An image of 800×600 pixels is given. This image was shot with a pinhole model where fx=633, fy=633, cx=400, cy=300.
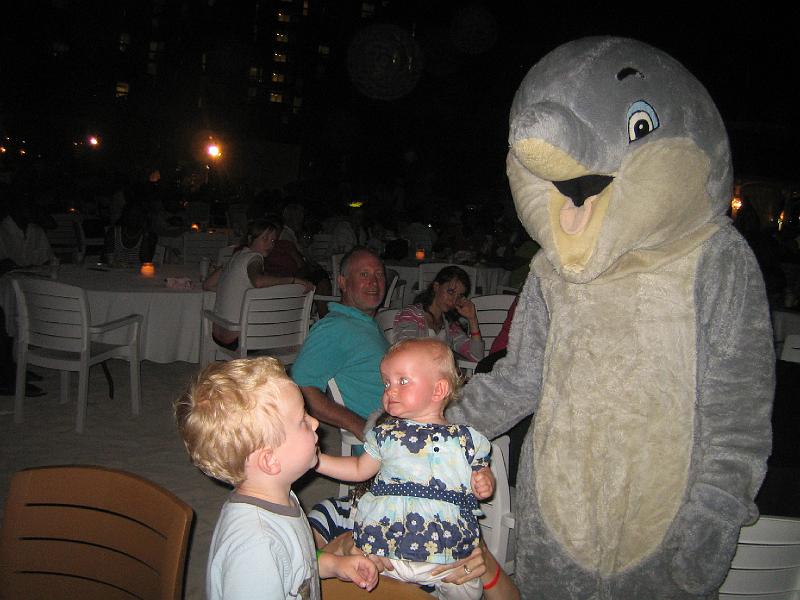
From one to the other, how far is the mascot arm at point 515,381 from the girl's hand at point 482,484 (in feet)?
0.51

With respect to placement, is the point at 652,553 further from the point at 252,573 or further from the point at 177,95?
the point at 177,95

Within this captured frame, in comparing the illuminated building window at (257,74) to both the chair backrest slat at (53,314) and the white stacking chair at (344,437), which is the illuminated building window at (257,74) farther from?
the white stacking chair at (344,437)

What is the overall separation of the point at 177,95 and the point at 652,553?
43.3m

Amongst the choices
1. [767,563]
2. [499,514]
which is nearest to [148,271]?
[499,514]

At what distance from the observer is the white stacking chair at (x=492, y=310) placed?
5254 mm

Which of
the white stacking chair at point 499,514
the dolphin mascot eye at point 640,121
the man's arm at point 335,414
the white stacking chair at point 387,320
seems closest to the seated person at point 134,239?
the white stacking chair at point 387,320

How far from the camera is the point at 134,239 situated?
7188 mm

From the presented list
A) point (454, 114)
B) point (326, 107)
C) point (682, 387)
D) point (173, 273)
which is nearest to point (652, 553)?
point (682, 387)

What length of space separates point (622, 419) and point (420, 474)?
1.78 ft

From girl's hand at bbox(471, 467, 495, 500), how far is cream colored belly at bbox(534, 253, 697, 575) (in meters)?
0.19

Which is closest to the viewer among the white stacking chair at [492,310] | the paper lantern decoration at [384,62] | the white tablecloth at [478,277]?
the white stacking chair at [492,310]

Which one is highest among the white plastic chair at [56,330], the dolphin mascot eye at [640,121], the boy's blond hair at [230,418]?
the dolphin mascot eye at [640,121]

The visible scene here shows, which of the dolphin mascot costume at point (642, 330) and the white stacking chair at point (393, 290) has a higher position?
the dolphin mascot costume at point (642, 330)

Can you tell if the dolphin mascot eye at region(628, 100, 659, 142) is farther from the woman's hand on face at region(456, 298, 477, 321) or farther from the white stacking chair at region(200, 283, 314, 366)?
the white stacking chair at region(200, 283, 314, 366)
